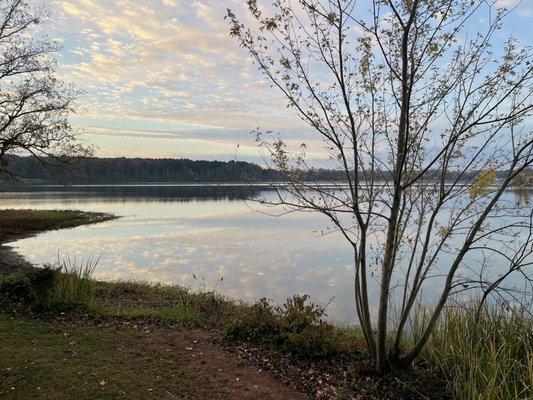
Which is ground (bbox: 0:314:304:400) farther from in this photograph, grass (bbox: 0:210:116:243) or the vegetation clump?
grass (bbox: 0:210:116:243)

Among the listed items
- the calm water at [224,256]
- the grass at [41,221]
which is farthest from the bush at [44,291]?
the grass at [41,221]

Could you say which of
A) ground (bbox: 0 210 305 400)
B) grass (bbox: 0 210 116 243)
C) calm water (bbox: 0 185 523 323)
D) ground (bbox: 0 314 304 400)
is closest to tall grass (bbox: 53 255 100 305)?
ground (bbox: 0 210 305 400)

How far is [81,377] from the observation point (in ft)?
17.6

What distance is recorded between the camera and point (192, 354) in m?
6.40

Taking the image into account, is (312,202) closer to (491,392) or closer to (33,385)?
(491,392)

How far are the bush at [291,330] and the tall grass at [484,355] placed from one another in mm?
1467

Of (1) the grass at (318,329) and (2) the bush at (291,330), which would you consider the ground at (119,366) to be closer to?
(2) the bush at (291,330)

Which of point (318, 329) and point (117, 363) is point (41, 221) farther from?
point (318, 329)

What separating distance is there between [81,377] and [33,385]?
0.52 meters

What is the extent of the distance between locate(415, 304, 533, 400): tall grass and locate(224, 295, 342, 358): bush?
1467mm

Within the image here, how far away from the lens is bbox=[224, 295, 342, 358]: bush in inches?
252

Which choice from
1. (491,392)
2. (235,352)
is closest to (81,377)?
(235,352)

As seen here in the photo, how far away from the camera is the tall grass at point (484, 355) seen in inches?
186

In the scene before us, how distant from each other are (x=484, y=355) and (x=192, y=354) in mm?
3938
